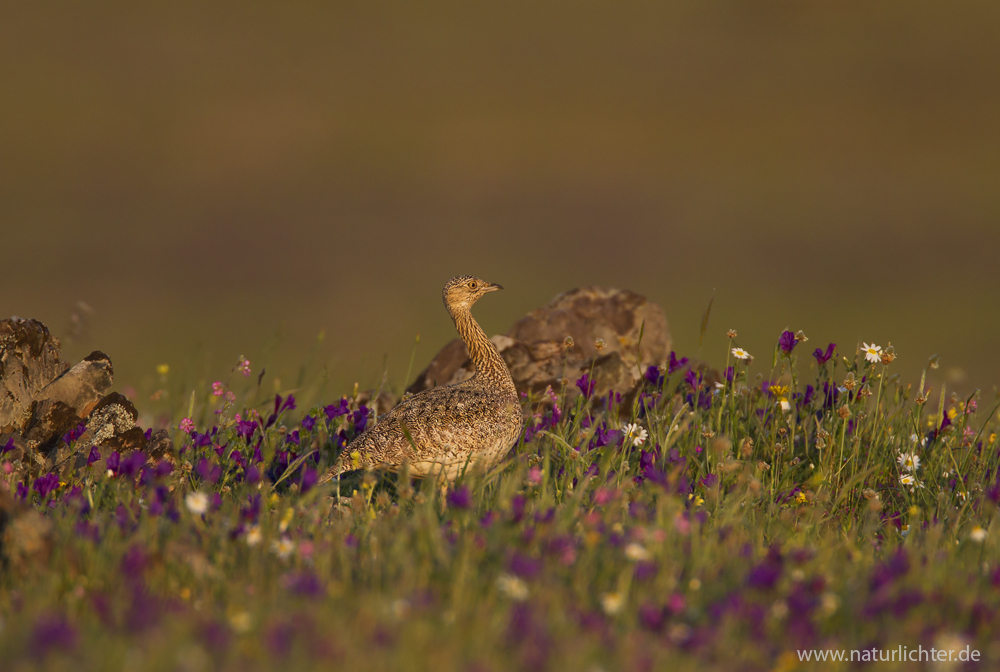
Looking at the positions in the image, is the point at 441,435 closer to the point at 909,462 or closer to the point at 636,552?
the point at 636,552

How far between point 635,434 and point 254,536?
2.83 metres

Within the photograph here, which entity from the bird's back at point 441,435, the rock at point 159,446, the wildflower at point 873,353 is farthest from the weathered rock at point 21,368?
the wildflower at point 873,353

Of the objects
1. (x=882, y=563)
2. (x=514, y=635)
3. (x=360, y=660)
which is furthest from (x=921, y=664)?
(x=360, y=660)

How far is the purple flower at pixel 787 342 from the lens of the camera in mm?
5770

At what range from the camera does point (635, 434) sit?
5.79 meters

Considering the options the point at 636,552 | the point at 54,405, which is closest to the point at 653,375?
the point at 636,552

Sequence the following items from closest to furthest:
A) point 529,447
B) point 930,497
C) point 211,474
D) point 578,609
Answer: point 578,609
point 211,474
point 930,497
point 529,447

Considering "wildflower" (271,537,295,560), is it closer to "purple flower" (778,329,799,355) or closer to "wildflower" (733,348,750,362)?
"wildflower" (733,348,750,362)

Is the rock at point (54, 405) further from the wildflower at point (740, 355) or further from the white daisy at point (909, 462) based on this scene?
the white daisy at point (909, 462)

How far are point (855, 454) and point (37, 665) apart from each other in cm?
462

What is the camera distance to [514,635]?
2775 mm

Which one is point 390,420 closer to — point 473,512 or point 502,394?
point 502,394

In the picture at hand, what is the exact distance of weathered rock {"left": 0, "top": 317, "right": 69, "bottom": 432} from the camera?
18.0 ft

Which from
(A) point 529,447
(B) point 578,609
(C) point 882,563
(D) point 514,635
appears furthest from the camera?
(A) point 529,447
